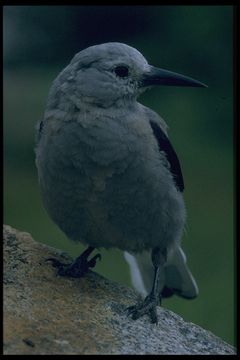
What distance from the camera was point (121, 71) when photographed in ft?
16.1

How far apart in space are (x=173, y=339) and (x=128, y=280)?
432cm

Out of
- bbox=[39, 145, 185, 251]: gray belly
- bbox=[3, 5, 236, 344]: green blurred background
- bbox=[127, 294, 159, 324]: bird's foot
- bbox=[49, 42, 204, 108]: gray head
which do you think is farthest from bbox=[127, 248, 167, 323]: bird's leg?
bbox=[3, 5, 236, 344]: green blurred background

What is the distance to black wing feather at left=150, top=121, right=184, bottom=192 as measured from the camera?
507cm

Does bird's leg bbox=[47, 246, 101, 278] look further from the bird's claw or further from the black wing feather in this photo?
the black wing feather

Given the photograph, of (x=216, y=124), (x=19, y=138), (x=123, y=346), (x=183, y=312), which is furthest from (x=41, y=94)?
(x=123, y=346)

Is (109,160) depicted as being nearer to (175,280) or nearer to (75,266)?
(75,266)

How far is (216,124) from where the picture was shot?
1188cm

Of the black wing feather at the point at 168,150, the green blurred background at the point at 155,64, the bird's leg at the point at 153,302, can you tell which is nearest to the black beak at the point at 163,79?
the black wing feather at the point at 168,150

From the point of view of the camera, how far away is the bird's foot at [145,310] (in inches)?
181

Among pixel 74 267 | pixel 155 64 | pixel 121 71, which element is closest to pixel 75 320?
pixel 74 267

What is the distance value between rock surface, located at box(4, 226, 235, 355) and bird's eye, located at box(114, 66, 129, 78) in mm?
1103

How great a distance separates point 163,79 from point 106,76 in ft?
1.09

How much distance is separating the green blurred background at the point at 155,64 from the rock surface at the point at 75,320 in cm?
522

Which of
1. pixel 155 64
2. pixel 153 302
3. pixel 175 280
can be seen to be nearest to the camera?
pixel 153 302
